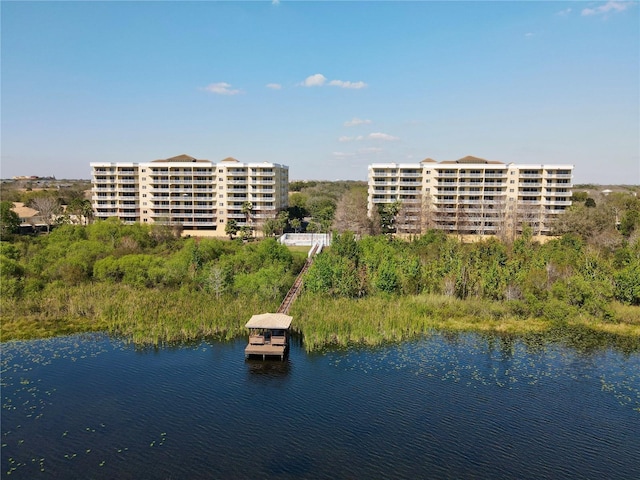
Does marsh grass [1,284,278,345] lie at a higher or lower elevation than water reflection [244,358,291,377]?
higher

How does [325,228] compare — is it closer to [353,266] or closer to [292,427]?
[353,266]

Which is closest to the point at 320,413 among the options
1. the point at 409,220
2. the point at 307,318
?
the point at 307,318

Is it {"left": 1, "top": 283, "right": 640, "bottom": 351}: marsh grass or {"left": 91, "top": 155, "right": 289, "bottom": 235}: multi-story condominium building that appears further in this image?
{"left": 91, "top": 155, "right": 289, "bottom": 235}: multi-story condominium building

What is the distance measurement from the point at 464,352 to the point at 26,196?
109m

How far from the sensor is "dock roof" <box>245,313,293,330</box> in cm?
3369

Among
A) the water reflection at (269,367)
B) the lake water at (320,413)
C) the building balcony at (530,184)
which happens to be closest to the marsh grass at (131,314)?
the lake water at (320,413)

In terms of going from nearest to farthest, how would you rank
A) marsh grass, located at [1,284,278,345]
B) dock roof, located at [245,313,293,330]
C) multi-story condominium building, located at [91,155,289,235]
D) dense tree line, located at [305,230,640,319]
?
1. dock roof, located at [245,313,293,330]
2. marsh grass, located at [1,284,278,345]
3. dense tree line, located at [305,230,640,319]
4. multi-story condominium building, located at [91,155,289,235]

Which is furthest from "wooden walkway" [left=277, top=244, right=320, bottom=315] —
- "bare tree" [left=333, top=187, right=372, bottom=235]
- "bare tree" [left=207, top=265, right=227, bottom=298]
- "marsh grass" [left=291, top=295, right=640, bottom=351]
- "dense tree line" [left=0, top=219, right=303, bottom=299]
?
"bare tree" [left=333, top=187, right=372, bottom=235]

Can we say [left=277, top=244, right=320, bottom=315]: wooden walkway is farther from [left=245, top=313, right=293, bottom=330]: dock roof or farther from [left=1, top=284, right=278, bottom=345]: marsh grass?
[left=245, top=313, right=293, bottom=330]: dock roof

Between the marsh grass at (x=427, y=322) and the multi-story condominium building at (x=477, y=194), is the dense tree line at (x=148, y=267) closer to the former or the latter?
the marsh grass at (x=427, y=322)

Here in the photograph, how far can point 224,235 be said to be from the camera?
3497 inches

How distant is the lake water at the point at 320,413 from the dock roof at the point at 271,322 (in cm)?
230

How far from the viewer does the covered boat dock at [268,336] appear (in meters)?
32.6

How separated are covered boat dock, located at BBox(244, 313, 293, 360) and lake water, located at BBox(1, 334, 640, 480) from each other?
887 millimetres
